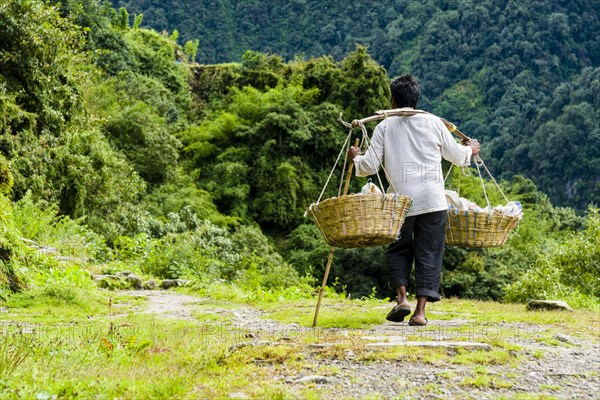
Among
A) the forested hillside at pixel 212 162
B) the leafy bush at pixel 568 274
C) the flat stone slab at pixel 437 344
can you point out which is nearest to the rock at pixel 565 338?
the flat stone slab at pixel 437 344

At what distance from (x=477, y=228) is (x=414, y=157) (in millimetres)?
895

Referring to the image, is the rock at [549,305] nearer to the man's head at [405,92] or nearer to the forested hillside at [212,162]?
the forested hillside at [212,162]

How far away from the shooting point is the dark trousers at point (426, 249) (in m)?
5.71

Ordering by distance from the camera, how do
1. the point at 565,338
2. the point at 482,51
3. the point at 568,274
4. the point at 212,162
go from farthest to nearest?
the point at 482,51
the point at 212,162
the point at 568,274
the point at 565,338

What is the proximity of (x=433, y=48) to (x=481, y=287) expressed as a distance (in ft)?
143

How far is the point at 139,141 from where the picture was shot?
24.5 m

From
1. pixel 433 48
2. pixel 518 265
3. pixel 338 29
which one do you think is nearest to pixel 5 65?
pixel 518 265

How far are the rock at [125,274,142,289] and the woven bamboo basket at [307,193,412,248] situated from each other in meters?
5.81

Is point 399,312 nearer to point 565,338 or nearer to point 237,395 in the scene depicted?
point 565,338

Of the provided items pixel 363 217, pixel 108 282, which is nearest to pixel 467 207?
pixel 363 217

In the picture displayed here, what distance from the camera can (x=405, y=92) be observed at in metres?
5.93

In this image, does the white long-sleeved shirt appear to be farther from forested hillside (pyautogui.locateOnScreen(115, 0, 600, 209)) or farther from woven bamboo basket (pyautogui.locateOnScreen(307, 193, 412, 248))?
forested hillside (pyautogui.locateOnScreen(115, 0, 600, 209))

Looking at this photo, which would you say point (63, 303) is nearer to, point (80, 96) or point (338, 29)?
point (80, 96)

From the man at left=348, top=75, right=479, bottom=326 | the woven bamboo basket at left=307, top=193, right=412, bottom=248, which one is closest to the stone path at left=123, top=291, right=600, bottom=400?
the man at left=348, top=75, right=479, bottom=326
